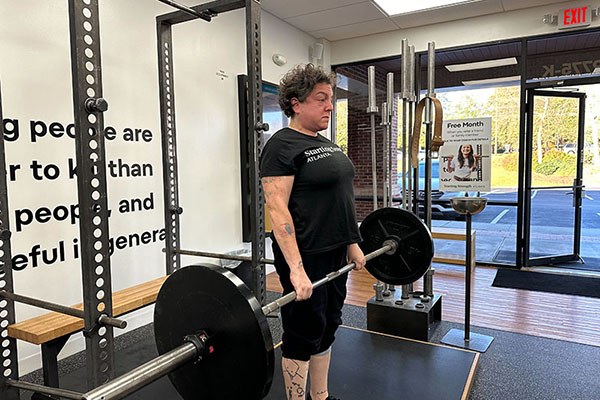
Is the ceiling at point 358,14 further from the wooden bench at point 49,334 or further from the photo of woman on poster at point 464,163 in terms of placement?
the wooden bench at point 49,334

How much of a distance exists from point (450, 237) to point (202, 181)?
9.58 feet

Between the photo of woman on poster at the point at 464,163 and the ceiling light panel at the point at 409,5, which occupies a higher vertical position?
the ceiling light panel at the point at 409,5

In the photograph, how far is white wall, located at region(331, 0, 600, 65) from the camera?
14.1ft

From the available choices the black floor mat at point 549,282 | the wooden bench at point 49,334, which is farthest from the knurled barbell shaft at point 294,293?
the black floor mat at point 549,282

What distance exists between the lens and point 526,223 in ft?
15.2

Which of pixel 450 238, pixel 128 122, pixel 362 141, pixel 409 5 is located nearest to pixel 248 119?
pixel 128 122

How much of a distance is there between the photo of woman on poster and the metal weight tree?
248 centimetres

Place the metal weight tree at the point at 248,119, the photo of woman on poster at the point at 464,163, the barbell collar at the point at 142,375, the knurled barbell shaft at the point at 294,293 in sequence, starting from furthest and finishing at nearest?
the photo of woman on poster at the point at 464,163, the metal weight tree at the point at 248,119, the knurled barbell shaft at the point at 294,293, the barbell collar at the point at 142,375

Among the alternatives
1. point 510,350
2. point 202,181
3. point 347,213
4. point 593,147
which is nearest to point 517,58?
point 593,147

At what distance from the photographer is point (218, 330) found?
1074mm

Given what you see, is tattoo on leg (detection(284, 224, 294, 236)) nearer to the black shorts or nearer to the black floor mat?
the black shorts

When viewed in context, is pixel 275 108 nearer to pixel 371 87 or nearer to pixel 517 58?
pixel 371 87

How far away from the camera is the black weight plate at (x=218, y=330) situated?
1.02 meters

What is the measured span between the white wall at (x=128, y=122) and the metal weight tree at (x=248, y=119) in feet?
1.35
